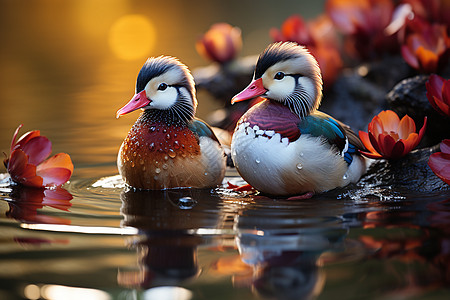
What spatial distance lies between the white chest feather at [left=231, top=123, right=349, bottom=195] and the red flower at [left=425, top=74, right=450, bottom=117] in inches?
25.4

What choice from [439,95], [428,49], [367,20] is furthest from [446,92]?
[367,20]

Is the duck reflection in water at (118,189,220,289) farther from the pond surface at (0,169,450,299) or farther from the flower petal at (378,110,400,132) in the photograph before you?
the flower petal at (378,110,400,132)

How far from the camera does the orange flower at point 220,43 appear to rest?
6184 mm

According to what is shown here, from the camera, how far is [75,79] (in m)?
7.82

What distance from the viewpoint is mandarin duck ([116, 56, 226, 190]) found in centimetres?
360

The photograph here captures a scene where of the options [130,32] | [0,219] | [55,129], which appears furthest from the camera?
[130,32]

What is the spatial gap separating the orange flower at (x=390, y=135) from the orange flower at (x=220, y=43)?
2.92 metres

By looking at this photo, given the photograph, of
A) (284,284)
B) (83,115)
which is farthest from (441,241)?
(83,115)

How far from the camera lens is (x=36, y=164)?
12.1 ft

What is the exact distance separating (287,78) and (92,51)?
7255 millimetres

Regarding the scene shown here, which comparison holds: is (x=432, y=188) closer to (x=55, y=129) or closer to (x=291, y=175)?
(x=291, y=175)

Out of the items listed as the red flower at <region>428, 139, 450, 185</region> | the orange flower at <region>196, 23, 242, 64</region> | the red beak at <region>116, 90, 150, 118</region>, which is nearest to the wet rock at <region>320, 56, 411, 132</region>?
the orange flower at <region>196, 23, 242, 64</region>

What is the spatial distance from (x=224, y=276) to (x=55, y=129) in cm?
349

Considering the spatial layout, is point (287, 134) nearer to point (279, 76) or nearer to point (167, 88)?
point (279, 76)
